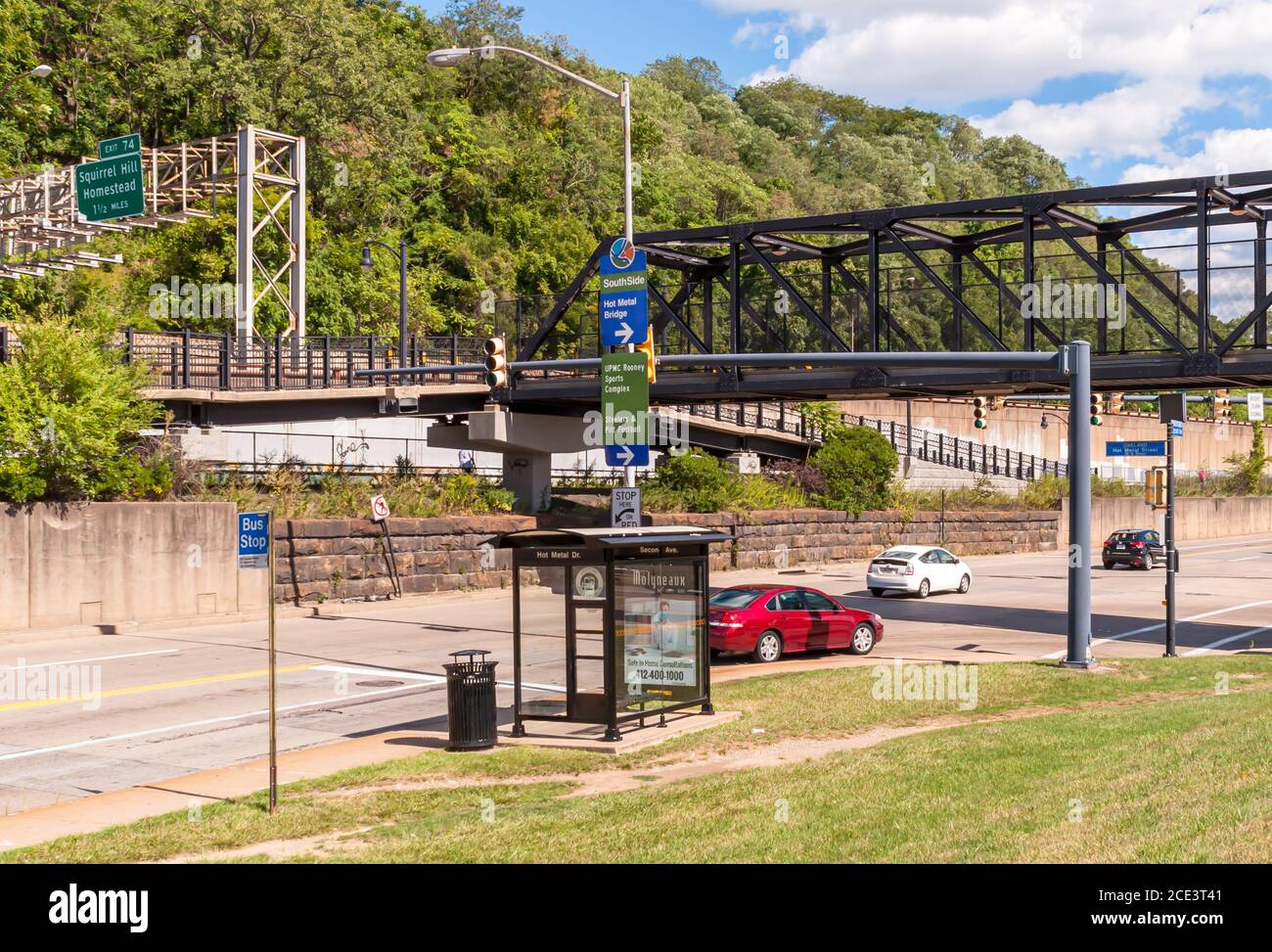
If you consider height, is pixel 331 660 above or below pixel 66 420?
below

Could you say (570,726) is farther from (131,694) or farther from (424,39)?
(424,39)

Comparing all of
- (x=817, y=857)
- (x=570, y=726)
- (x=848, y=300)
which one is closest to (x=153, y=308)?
(x=848, y=300)

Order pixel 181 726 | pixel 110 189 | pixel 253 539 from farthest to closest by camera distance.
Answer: pixel 110 189, pixel 181 726, pixel 253 539

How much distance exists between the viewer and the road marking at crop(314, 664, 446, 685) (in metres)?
21.7

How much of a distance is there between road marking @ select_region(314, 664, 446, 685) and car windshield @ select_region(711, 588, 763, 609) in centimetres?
556

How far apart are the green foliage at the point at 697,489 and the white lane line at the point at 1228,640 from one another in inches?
787

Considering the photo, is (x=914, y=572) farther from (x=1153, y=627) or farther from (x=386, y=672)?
(x=386, y=672)

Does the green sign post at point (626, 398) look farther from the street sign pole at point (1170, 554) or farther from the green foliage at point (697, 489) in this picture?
the green foliage at point (697, 489)

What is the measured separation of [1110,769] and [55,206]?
3298 centimetres

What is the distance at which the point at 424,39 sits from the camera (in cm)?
8375

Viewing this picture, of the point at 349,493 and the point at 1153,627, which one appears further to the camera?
the point at 349,493

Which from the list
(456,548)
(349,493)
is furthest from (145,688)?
(456,548)

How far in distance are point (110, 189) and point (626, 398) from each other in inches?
787

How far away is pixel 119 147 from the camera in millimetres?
34188
